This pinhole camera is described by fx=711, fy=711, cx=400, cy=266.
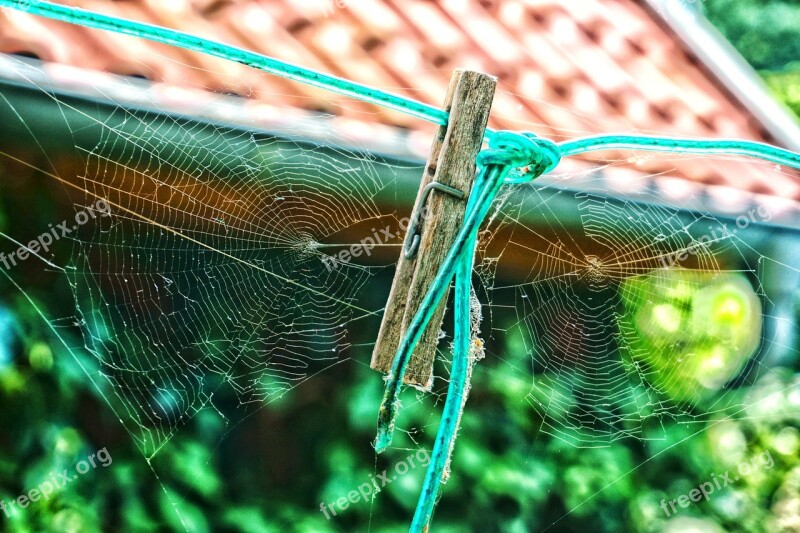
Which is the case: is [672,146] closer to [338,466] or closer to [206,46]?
[206,46]

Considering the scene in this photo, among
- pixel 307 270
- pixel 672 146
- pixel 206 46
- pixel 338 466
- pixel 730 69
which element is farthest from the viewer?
pixel 730 69

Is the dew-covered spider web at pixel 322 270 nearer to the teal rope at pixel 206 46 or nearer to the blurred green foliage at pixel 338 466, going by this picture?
the blurred green foliage at pixel 338 466

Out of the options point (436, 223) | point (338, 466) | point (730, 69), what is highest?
point (730, 69)

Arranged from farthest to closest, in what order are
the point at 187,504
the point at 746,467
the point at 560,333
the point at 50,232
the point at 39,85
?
the point at 746,467 < the point at 560,333 < the point at 187,504 < the point at 50,232 < the point at 39,85

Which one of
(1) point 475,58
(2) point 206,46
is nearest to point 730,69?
(1) point 475,58

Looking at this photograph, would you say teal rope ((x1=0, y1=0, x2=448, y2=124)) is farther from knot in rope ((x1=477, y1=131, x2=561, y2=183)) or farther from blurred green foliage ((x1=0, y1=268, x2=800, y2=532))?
blurred green foliage ((x1=0, y1=268, x2=800, y2=532))

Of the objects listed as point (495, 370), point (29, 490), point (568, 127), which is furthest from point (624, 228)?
point (29, 490)

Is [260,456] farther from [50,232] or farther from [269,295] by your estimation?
[50,232]
